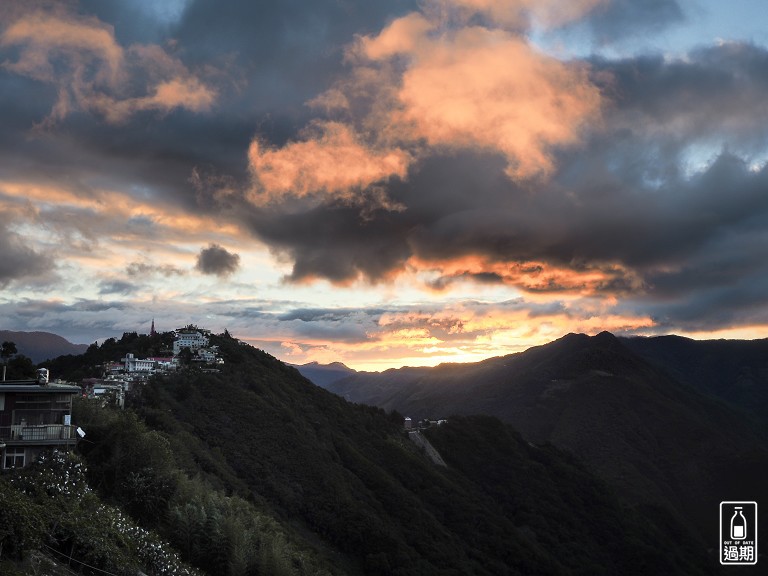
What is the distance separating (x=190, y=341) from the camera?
81.1 meters

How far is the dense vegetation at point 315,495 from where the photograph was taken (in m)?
25.7

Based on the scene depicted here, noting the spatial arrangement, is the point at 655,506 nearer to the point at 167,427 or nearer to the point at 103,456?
the point at 167,427

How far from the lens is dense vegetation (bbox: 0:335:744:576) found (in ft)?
84.2

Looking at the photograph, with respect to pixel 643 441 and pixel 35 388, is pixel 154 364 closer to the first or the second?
pixel 35 388

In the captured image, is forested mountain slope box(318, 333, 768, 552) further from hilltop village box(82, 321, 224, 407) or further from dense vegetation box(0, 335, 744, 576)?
hilltop village box(82, 321, 224, 407)

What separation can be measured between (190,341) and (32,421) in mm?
54729

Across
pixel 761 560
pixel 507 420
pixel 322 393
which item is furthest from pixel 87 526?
pixel 507 420

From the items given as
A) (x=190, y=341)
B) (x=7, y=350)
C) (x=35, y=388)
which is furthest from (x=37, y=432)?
(x=190, y=341)

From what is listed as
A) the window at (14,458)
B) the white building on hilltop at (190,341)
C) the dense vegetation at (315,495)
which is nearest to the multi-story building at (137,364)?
the dense vegetation at (315,495)

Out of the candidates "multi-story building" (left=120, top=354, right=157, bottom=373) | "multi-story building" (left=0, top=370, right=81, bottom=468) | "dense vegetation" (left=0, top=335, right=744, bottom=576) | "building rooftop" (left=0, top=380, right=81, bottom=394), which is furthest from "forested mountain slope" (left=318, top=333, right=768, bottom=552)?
"building rooftop" (left=0, top=380, right=81, bottom=394)

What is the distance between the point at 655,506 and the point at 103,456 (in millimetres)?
110747

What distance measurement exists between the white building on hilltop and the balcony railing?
5080 centimetres

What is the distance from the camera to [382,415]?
10025cm

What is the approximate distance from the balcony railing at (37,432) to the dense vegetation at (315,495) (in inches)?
74.1
